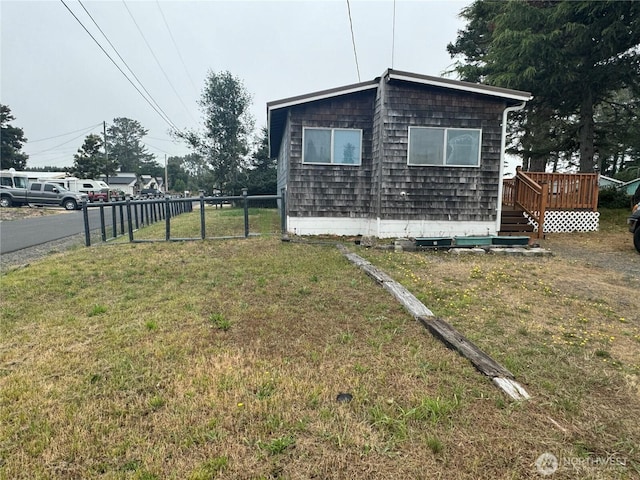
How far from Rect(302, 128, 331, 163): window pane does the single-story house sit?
2 cm

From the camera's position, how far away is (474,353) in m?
2.69

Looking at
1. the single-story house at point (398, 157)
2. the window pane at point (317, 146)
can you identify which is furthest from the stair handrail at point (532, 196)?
the window pane at point (317, 146)

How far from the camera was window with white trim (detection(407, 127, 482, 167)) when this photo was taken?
337 inches

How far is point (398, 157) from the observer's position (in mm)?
8500

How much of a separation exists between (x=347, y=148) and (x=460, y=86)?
9.61 ft

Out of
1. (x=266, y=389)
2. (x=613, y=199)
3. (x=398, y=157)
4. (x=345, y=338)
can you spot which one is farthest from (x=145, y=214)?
(x=613, y=199)

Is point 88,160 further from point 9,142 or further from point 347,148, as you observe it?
point 347,148

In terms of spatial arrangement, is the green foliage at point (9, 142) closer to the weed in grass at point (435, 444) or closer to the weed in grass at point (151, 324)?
the weed in grass at point (151, 324)

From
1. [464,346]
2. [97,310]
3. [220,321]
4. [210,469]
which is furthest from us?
[97,310]

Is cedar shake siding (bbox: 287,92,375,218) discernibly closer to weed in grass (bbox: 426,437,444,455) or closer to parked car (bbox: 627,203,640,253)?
parked car (bbox: 627,203,640,253)

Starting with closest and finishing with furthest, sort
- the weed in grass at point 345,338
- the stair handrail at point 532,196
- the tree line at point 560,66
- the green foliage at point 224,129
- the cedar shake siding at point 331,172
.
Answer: the weed in grass at point 345,338, the cedar shake siding at point 331,172, the stair handrail at point 532,196, the tree line at point 560,66, the green foliage at point 224,129

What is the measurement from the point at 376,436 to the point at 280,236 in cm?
725

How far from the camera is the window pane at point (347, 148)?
9.03 m

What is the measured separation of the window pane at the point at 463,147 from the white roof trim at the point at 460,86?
35.5 inches
